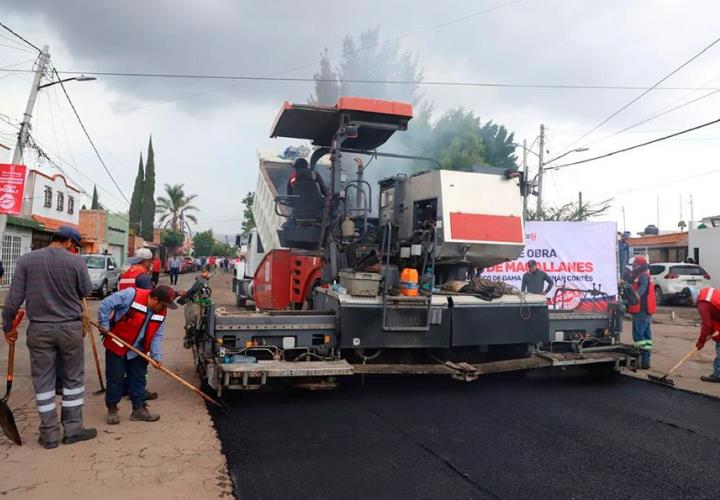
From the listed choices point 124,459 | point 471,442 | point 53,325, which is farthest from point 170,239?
point 471,442

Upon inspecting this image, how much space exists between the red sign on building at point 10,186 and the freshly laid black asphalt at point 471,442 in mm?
11278

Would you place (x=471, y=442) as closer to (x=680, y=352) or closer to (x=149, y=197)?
(x=680, y=352)

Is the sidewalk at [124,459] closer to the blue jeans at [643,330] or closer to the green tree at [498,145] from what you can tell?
the blue jeans at [643,330]

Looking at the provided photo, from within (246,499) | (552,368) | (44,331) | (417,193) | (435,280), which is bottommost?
(246,499)

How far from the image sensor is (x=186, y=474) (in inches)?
136

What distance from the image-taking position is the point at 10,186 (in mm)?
13523

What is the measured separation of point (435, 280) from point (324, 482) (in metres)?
3.04

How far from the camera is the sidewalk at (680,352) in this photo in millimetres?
6480

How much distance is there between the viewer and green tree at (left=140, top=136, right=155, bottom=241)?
4879 centimetres

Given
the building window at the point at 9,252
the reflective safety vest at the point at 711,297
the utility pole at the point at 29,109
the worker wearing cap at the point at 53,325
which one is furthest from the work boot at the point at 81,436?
the building window at the point at 9,252

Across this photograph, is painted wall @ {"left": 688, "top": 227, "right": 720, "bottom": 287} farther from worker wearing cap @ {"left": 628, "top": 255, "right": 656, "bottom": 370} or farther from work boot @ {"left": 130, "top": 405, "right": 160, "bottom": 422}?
work boot @ {"left": 130, "top": 405, "right": 160, "bottom": 422}

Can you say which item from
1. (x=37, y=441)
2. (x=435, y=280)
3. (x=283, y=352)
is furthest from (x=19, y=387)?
(x=435, y=280)

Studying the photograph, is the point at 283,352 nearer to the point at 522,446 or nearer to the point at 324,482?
the point at 324,482

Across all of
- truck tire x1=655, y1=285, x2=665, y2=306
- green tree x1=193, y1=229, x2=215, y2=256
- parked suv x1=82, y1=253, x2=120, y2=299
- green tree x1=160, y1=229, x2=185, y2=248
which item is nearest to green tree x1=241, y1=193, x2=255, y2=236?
parked suv x1=82, y1=253, x2=120, y2=299
